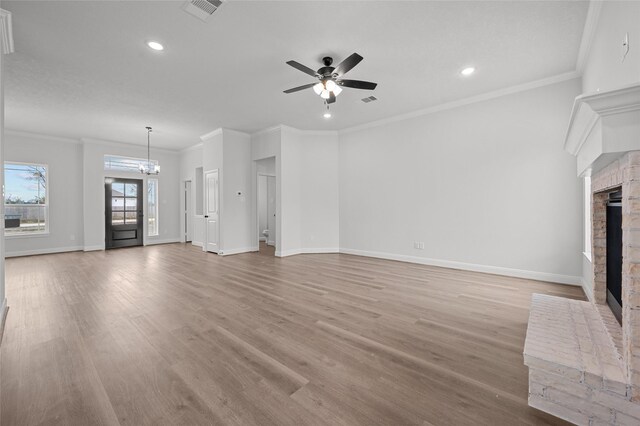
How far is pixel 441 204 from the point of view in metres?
5.05

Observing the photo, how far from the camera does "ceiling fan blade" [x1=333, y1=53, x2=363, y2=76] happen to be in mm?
2750

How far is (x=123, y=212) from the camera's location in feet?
26.8

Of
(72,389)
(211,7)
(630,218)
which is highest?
(211,7)

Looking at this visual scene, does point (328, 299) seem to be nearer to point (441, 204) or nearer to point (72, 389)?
point (72, 389)

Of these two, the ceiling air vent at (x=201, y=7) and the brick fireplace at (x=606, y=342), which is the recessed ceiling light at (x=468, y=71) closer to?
the brick fireplace at (x=606, y=342)

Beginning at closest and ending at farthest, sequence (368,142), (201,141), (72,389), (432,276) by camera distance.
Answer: (72,389) → (432,276) → (368,142) → (201,141)

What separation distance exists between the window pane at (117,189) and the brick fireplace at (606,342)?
9.96 metres

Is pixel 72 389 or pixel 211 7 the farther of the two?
pixel 211 7

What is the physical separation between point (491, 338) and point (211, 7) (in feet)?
13.2

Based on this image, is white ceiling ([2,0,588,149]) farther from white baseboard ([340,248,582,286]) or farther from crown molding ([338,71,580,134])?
white baseboard ([340,248,582,286])

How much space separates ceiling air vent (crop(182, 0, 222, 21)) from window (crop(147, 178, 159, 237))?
7482mm

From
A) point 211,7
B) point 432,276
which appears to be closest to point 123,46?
point 211,7

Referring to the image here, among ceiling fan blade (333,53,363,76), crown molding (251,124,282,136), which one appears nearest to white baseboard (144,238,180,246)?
crown molding (251,124,282,136)


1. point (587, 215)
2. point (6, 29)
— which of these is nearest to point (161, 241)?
point (6, 29)
